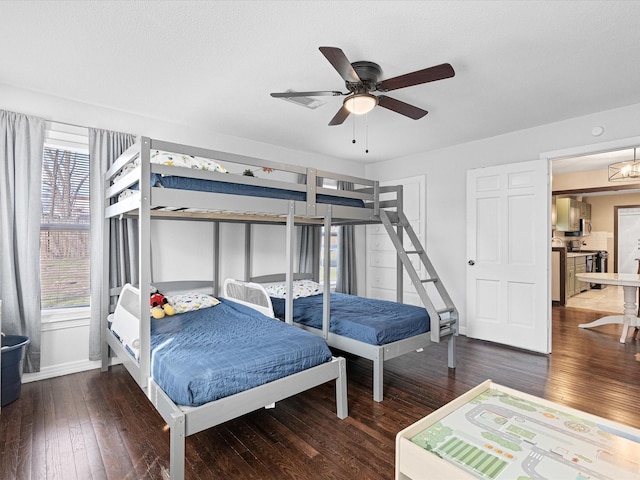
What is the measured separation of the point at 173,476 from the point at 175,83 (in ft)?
9.30

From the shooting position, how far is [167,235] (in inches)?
152

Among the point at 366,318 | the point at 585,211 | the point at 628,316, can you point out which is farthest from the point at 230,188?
the point at 585,211

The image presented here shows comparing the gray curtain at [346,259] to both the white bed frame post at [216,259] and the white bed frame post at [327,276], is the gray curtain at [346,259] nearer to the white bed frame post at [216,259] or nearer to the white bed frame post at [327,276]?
the white bed frame post at [216,259]

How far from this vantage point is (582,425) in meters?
1.58

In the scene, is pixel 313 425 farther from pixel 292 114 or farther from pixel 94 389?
pixel 292 114

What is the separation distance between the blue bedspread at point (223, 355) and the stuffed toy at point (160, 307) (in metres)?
0.15

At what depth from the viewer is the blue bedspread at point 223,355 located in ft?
6.11

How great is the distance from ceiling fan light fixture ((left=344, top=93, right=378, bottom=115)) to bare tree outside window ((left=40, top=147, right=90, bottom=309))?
266 centimetres

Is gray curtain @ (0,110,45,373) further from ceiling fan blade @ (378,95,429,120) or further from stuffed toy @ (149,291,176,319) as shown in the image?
ceiling fan blade @ (378,95,429,120)

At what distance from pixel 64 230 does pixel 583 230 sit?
10011 millimetres

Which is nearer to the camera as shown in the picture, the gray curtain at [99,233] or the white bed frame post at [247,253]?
the gray curtain at [99,233]

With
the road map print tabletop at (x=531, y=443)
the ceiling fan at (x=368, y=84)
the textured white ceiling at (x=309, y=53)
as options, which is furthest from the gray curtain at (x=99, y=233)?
the road map print tabletop at (x=531, y=443)

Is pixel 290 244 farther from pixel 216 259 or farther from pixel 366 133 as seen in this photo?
pixel 366 133

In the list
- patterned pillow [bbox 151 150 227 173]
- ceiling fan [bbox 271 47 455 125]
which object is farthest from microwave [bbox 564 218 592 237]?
patterned pillow [bbox 151 150 227 173]
